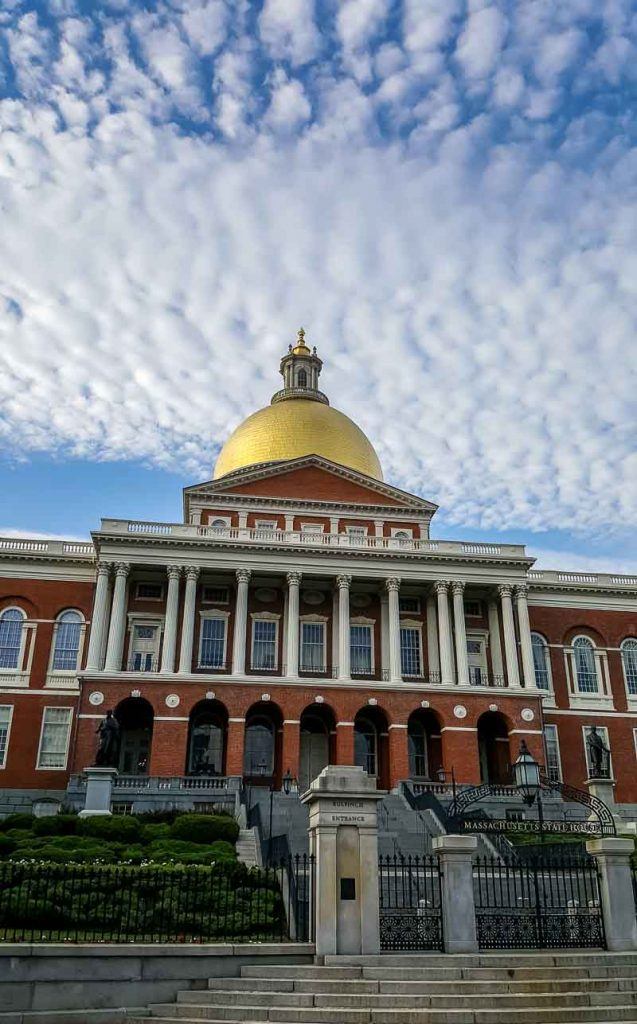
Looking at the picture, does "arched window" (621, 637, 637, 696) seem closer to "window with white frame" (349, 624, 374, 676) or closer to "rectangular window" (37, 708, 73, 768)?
"window with white frame" (349, 624, 374, 676)

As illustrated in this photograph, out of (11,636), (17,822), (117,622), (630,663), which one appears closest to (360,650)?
(117,622)

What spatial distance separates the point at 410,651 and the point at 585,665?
10318 millimetres

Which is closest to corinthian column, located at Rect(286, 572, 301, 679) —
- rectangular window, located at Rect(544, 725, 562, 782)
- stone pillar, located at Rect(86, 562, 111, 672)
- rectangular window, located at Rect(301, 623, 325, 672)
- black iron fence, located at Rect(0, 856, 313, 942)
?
rectangular window, located at Rect(301, 623, 325, 672)

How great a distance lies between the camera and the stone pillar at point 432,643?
48312 millimetres

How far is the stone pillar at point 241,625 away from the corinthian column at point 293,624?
88.1 inches

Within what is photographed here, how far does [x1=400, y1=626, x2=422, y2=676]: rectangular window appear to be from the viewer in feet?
160

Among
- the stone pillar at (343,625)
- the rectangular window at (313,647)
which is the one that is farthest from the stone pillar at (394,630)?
the rectangular window at (313,647)

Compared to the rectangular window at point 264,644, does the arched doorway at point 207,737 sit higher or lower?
lower

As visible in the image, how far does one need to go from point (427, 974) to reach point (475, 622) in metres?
37.2

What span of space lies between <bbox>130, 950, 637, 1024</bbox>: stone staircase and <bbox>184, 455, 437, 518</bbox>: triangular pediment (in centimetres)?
3878

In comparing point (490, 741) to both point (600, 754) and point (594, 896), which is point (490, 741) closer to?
point (600, 754)

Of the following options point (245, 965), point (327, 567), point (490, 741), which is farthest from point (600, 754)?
point (245, 965)

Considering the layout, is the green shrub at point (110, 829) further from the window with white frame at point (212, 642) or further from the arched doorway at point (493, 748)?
the arched doorway at point (493, 748)

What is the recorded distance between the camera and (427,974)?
14.0m
